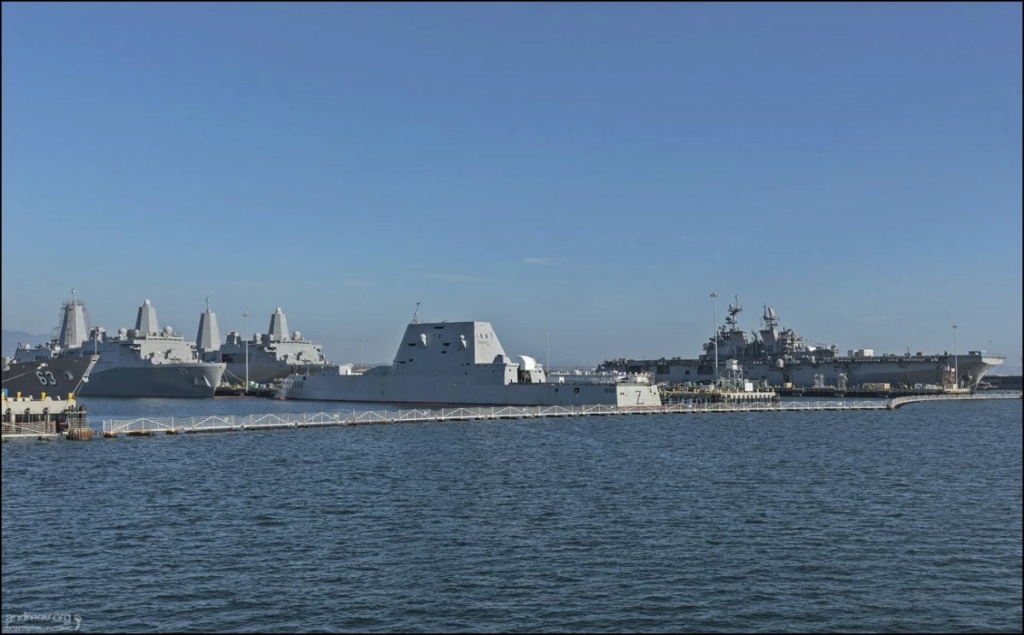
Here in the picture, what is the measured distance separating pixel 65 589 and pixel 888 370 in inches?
4121

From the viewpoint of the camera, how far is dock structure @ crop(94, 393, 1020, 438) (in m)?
47.4

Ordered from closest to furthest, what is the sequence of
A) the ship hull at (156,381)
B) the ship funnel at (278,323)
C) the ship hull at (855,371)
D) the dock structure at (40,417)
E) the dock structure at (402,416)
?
the dock structure at (40,417)
the dock structure at (402,416)
the ship hull at (156,381)
the ship hull at (855,371)
the ship funnel at (278,323)

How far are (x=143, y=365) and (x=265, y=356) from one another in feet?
60.6

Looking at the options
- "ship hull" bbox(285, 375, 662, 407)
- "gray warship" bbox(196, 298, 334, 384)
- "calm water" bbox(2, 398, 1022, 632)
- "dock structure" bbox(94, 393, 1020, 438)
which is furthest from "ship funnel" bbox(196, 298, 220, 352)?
"calm water" bbox(2, 398, 1022, 632)

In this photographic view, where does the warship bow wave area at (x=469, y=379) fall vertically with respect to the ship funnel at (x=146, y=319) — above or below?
below

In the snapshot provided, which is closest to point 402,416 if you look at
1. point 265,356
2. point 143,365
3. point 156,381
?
point 156,381

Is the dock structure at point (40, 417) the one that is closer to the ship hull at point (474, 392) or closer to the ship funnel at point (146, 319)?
the ship hull at point (474, 392)

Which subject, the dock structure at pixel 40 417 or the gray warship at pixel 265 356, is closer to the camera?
the dock structure at pixel 40 417

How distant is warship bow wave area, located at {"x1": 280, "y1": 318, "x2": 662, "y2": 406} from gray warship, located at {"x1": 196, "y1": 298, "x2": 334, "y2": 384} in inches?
1273

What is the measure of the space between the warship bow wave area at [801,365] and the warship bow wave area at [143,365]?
5818cm

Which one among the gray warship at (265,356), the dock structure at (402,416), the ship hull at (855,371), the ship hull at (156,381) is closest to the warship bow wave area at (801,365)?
the ship hull at (855,371)

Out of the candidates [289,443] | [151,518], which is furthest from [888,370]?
[151,518]

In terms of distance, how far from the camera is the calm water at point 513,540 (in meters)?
14.6

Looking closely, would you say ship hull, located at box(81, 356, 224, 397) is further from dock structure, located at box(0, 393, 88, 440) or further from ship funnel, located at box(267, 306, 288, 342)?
dock structure, located at box(0, 393, 88, 440)
